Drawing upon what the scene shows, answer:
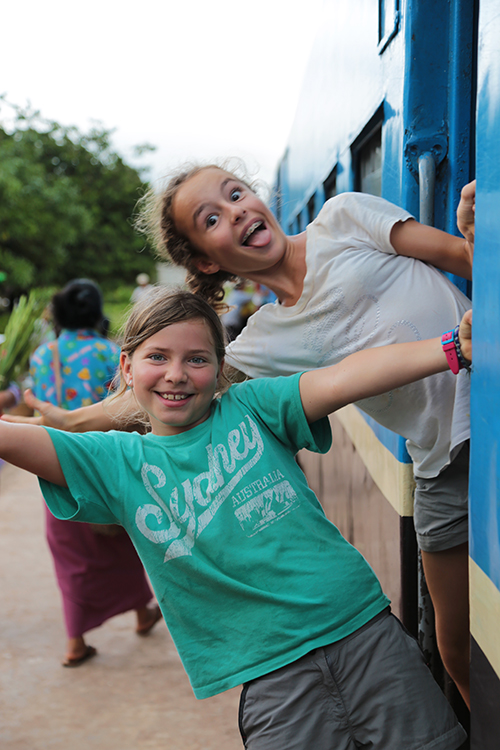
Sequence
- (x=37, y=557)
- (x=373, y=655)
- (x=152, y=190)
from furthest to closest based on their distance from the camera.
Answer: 1. (x=37, y=557)
2. (x=152, y=190)
3. (x=373, y=655)

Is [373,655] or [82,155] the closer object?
[373,655]

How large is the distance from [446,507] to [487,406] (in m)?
0.65

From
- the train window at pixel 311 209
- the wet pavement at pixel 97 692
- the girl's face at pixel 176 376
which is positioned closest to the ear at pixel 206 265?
the girl's face at pixel 176 376

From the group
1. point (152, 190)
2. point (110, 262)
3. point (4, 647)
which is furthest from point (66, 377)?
point (110, 262)

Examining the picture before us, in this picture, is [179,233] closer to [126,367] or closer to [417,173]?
[126,367]

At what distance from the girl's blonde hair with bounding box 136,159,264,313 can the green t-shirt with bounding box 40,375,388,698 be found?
1.84ft

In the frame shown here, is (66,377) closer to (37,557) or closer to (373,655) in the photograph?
(37,557)

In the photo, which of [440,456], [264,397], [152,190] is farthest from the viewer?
[152,190]

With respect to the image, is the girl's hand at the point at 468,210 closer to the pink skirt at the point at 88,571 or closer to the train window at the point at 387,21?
the train window at the point at 387,21

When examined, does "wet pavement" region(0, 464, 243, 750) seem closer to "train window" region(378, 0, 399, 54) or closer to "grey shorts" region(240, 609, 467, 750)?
"grey shorts" region(240, 609, 467, 750)

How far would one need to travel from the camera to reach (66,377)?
3650 mm

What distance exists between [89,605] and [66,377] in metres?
1.22

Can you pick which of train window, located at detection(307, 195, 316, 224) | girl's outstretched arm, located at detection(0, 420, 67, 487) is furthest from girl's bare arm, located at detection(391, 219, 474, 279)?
train window, located at detection(307, 195, 316, 224)

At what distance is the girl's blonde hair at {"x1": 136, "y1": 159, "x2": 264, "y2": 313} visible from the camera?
71.4 inches
